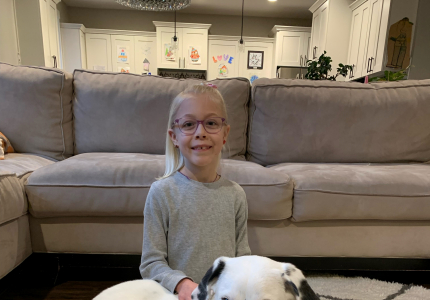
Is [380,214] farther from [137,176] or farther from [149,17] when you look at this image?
[149,17]

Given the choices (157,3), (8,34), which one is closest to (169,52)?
(157,3)

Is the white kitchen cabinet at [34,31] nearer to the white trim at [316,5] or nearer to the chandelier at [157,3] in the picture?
the chandelier at [157,3]

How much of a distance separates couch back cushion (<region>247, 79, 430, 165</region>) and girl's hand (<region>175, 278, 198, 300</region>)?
1.25 meters

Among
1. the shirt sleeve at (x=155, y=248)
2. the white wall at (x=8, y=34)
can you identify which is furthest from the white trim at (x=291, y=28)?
the shirt sleeve at (x=155, y=248)

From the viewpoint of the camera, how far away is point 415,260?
150 cm

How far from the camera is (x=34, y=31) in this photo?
4.70 meters

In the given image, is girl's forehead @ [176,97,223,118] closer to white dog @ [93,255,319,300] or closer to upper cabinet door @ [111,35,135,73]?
white dog @ [93,255,319,300]

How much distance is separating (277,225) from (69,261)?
42.5 inches

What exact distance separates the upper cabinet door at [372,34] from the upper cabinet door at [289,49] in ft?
6.33

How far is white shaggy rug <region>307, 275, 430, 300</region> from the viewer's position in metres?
1.34

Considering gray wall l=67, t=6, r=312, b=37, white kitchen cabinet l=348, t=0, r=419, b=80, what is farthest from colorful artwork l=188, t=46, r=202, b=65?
white kitchen cabinet l=348, t=0, r=419, b=80

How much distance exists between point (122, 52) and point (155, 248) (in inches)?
251

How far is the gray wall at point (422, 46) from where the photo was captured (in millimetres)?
3600

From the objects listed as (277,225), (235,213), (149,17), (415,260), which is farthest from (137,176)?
(149,17)
